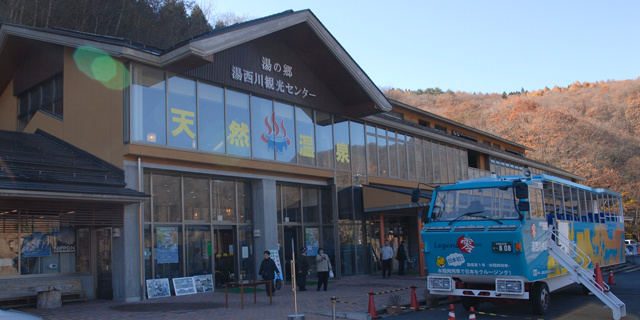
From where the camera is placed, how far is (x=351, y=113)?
22672 mm

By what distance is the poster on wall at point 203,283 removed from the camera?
16.3 meters

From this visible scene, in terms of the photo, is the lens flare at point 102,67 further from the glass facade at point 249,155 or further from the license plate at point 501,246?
the license plate at point 501,246

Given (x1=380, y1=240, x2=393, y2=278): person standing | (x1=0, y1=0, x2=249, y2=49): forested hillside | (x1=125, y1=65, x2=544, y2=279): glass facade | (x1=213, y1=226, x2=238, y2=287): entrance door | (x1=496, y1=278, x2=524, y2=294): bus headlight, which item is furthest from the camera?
(x1=0, y1=0, x2=249, y2=49): forested hillside

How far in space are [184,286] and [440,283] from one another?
8.51 meters

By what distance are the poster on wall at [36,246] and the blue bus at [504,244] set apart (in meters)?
10.5

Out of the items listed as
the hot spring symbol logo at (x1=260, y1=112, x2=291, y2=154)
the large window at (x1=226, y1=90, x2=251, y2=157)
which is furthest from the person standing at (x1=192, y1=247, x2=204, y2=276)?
the hot spring symbol logo at (x1=260, y1=112, x2=291, y2=154)

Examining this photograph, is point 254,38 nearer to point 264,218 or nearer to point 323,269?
point 264,218

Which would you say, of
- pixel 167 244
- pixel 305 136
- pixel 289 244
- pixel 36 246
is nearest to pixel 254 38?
pixel 305 136

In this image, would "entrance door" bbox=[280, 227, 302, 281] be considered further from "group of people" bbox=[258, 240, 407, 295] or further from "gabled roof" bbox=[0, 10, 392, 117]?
"gabled roof" bbox=[0, 10, 392, 117]

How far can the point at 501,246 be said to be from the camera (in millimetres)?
10469

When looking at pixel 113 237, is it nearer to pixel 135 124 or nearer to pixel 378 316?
pixel 135 124

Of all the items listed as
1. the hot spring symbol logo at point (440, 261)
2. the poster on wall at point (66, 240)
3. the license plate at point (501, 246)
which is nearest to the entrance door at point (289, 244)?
the poster on wall at point (66, 240)

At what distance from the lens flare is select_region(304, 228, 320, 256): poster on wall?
30.7ft

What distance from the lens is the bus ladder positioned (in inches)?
399
